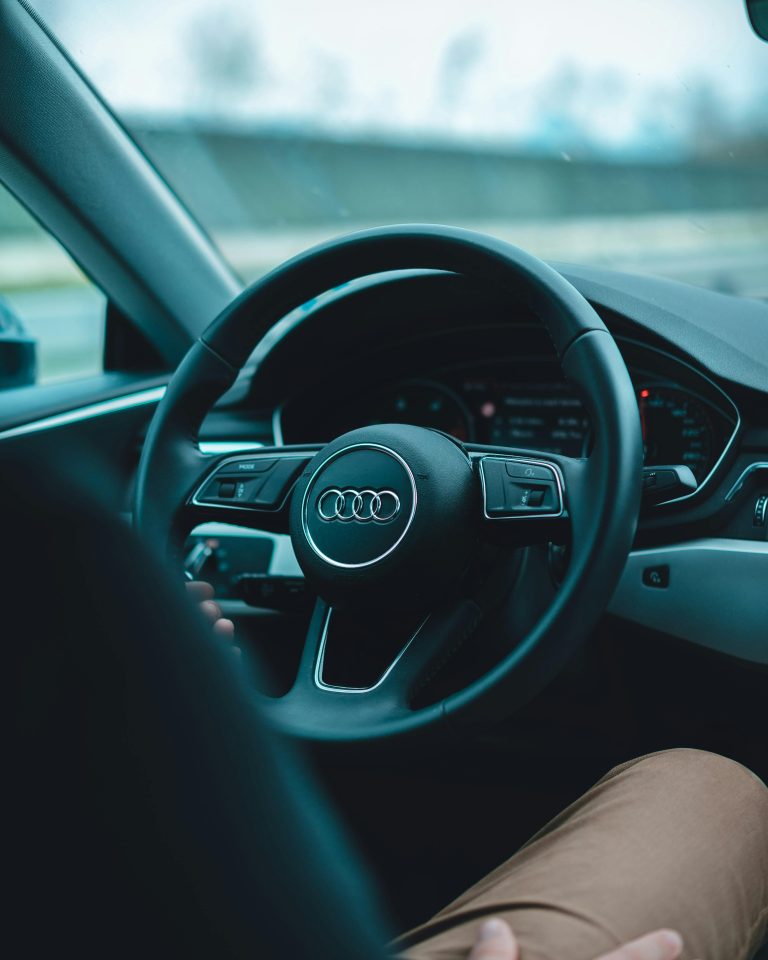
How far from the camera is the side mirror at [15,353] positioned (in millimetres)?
1993

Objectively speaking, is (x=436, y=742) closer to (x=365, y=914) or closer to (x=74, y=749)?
(x=365, y=914)

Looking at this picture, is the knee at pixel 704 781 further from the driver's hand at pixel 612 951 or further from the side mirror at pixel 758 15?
the side mirror at pixel 758 15

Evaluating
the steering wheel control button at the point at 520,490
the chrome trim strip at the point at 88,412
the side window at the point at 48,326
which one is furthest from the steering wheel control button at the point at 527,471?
the side window at the point at 48,326

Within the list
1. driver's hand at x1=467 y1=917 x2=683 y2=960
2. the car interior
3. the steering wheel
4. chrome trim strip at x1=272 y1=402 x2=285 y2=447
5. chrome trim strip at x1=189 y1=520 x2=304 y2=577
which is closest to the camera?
the car interior

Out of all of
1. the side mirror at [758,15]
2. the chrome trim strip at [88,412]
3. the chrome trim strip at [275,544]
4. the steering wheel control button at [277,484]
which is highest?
the side mirror at [758,15]

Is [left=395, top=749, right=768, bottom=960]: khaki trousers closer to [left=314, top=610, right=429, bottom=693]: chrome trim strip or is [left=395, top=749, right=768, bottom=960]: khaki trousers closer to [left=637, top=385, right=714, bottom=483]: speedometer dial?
[left=314, top=610, right=429, bottom=693]: chrome trim strip

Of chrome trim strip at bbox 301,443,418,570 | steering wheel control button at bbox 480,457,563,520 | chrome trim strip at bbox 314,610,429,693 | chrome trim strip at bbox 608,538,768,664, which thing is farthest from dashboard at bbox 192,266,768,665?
chrome trim strip at bbox 314,610,429,693

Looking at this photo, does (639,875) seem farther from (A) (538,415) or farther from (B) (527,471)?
(A) (538,415)

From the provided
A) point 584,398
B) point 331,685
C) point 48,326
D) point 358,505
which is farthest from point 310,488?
point 48,326

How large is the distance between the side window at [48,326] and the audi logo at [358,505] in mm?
960

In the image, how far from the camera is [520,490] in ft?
4.10

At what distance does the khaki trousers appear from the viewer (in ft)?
2.82

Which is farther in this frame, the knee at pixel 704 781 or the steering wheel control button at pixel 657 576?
the steering wheel control button at pixel 657 576

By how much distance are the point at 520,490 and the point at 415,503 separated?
0.13 metres
